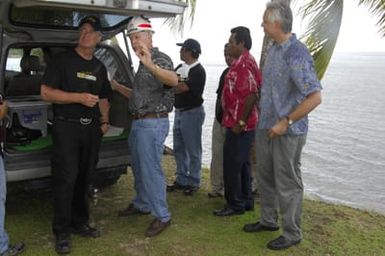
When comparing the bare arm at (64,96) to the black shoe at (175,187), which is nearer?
the bare arm at (64,96)

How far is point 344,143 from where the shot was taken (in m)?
13.2

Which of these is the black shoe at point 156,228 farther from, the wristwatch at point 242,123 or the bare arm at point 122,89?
the bare arm at point 122,89

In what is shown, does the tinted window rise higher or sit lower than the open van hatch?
lower

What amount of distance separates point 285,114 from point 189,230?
1432mm

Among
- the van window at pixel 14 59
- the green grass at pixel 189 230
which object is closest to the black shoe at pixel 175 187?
the green grass at pixel 189 230

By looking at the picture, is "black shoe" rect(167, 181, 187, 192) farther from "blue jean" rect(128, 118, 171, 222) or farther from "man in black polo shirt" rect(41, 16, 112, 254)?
"man in black polo shirt" rect(41, 16, 112, 254)

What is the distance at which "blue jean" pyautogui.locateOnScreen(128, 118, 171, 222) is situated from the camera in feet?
14.8

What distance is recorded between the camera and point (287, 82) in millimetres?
4246

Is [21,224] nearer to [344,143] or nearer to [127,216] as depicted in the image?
[127,216]

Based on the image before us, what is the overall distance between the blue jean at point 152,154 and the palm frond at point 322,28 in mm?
2865

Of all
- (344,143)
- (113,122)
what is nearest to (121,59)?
(113,122)

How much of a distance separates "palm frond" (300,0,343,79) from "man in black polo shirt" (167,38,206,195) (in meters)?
1.63

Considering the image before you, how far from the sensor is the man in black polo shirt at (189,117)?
19.0 feet

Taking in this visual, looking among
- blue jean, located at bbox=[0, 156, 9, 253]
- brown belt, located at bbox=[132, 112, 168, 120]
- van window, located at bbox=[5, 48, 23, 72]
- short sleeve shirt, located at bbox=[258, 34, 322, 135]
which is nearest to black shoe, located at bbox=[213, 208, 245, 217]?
short sleeve shirt, located at bbox=[258, 34, 322, 135]
